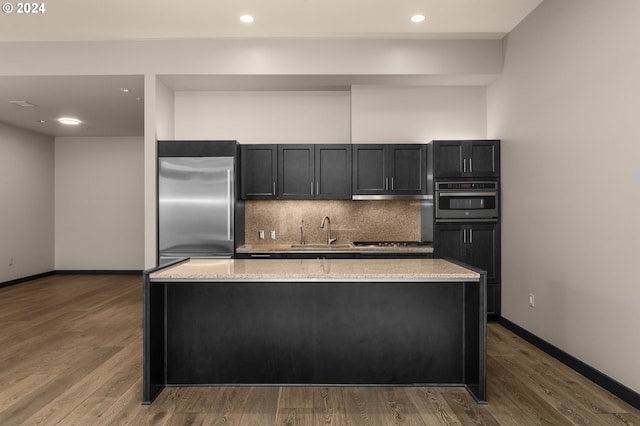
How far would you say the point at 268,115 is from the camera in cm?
575

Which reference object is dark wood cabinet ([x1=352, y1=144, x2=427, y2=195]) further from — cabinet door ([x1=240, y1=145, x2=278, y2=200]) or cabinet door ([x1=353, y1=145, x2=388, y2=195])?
cabinet door ([x1=240, y1=145, x2=278, y2=200])

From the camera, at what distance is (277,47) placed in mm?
4988

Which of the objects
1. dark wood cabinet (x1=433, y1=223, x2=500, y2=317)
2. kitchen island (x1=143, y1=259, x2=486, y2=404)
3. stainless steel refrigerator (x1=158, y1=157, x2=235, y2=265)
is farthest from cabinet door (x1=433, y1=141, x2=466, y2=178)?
stainless steel refrigerator (x1=158, y1=157, x2=235, y2=265)

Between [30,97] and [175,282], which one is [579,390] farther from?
[30,97]

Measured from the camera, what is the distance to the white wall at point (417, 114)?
5551 mm

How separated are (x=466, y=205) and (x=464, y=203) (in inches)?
1.3

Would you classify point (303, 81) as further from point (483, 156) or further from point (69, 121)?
point (69, 121)

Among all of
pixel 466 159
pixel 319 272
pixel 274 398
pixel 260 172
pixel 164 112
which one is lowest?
pixel 274 398

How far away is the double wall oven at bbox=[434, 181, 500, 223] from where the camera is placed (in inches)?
198

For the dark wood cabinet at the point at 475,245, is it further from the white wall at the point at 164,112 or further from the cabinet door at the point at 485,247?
the white wall at the point at 164,112

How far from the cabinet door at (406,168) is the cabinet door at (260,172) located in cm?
143

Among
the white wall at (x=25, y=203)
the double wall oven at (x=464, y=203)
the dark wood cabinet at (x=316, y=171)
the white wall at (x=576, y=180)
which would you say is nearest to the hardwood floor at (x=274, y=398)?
the white wall at (x=576, y=180)

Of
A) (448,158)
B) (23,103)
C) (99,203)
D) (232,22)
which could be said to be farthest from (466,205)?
(99,203)

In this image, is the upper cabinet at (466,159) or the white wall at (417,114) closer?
the upper cabinet at (466,159)
